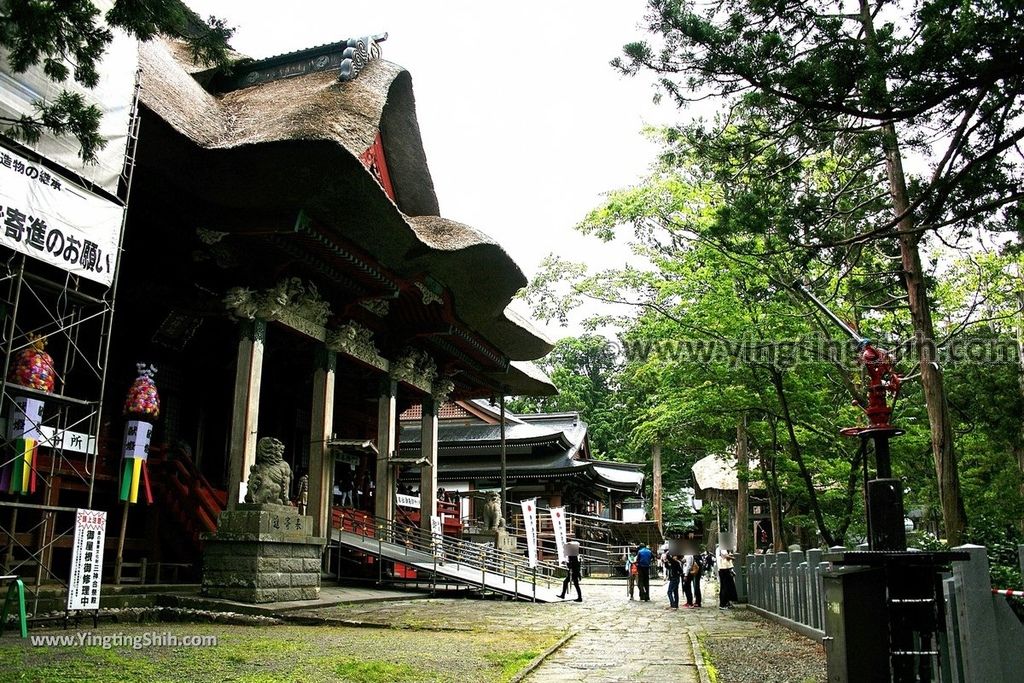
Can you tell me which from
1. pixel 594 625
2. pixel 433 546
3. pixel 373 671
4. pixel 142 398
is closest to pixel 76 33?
pixel 373 671

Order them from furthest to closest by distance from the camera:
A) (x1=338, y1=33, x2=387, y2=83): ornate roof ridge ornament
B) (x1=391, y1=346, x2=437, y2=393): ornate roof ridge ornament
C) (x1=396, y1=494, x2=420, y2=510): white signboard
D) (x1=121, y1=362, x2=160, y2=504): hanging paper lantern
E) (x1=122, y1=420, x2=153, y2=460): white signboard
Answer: (x1=396, y1=494, x2=420, y2=510): white signboard, (x1=391, y1=346, x2=437, y2=393): ornate roof ridge ornament, (x1=338, y1=33, x2=387, y2=83): ornate roof ridge ornament, (x1=122, y1=420, x2=153, y2=460): white signboard, (x1=121, y1=362, x2=160, y2=504): hanging paper lantern

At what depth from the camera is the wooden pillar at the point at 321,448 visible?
51.0 ft

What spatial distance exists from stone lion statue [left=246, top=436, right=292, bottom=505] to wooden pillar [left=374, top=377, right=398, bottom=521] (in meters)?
5.87

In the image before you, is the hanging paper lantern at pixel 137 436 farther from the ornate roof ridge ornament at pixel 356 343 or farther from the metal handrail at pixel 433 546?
the metal handrail at pixel 433 546

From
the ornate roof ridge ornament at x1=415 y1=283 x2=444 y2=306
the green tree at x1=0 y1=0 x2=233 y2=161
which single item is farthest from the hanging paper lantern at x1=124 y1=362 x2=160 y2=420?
the green tree at x1=0 y1=0 x2=233 y2=161

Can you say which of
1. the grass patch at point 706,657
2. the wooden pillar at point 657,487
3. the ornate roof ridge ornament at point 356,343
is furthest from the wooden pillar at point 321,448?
the wooden pillar at point 657,487

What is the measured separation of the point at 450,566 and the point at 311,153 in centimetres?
988

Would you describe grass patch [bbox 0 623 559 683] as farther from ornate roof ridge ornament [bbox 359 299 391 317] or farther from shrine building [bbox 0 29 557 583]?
ornate roof ridge ornament [bbox 359 299 391 317]

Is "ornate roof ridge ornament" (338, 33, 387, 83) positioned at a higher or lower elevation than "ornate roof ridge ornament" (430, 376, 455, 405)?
higher

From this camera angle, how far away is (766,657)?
8273 millimetres

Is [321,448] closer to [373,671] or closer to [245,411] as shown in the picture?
[245,411]

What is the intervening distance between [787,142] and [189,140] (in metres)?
7.93

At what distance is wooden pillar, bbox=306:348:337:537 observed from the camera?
1555 centimetres

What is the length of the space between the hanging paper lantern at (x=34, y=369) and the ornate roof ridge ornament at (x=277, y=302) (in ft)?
11.8
